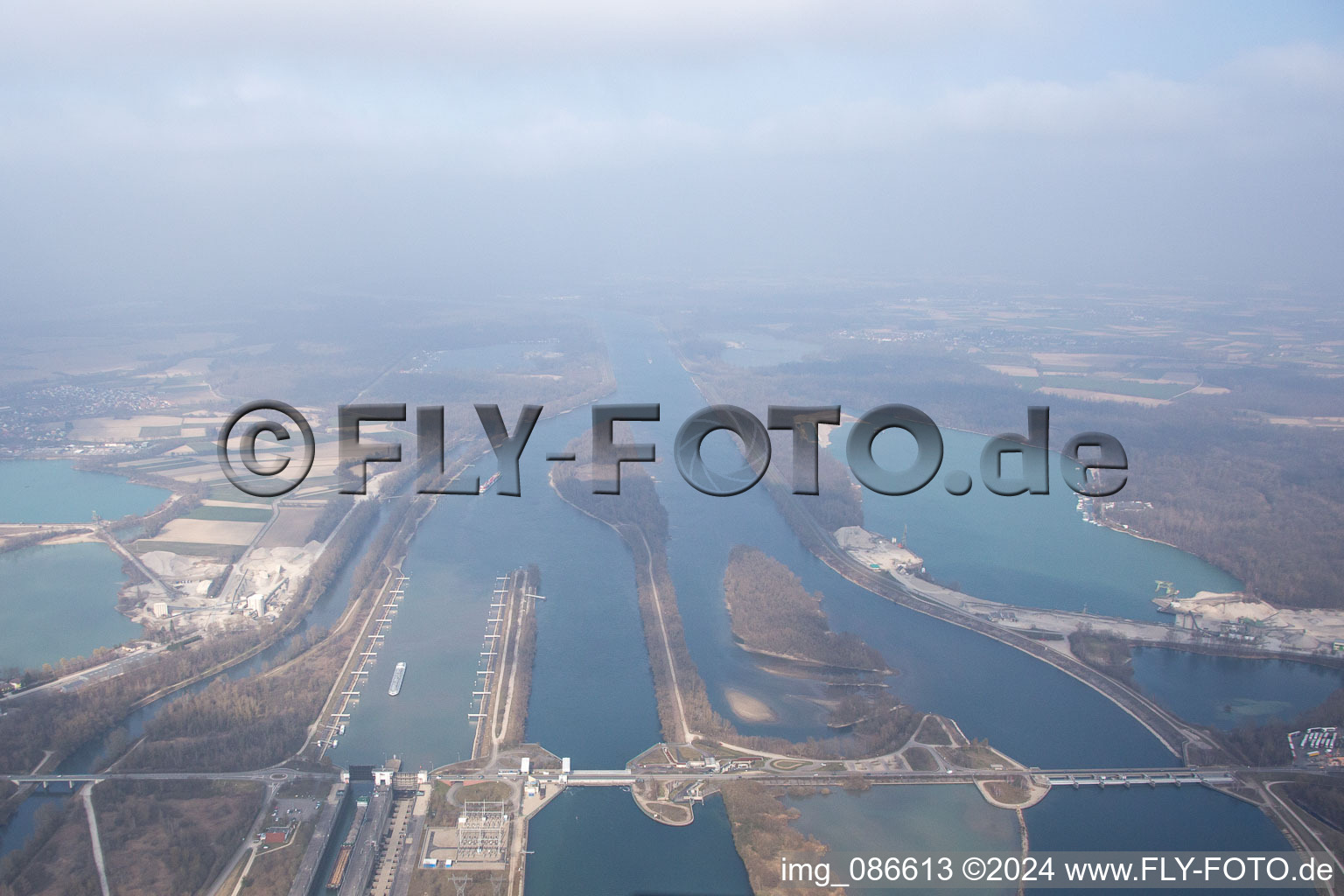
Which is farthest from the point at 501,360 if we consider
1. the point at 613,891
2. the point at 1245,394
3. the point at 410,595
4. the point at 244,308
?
the point at 613,891

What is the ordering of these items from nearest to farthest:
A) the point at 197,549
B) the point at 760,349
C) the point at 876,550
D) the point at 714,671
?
1. the point at 714,671
2. the point at 197,549
3. the point at 876,550
4. the point at 760,349

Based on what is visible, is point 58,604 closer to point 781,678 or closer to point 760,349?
point 781,678

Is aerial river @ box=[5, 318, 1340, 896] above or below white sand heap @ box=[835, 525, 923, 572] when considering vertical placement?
below

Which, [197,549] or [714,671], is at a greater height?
[197,549]

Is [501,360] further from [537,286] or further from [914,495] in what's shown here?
[537,286]

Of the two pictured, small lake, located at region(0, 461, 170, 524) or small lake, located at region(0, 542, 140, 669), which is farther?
small lake, located at region(0, 461, 170, 524)

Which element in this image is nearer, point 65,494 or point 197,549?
point 197,549

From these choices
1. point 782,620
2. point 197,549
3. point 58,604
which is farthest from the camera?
point 197,549

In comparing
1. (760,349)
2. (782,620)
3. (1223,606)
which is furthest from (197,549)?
(760,349)

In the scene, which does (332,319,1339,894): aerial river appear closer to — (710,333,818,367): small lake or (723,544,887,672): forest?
(723,544,887,672): forest

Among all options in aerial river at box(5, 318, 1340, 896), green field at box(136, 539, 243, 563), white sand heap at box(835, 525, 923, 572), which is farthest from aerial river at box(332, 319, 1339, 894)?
green field at box(136, 539, 243, 563)

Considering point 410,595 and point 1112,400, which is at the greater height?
point 1112,400
